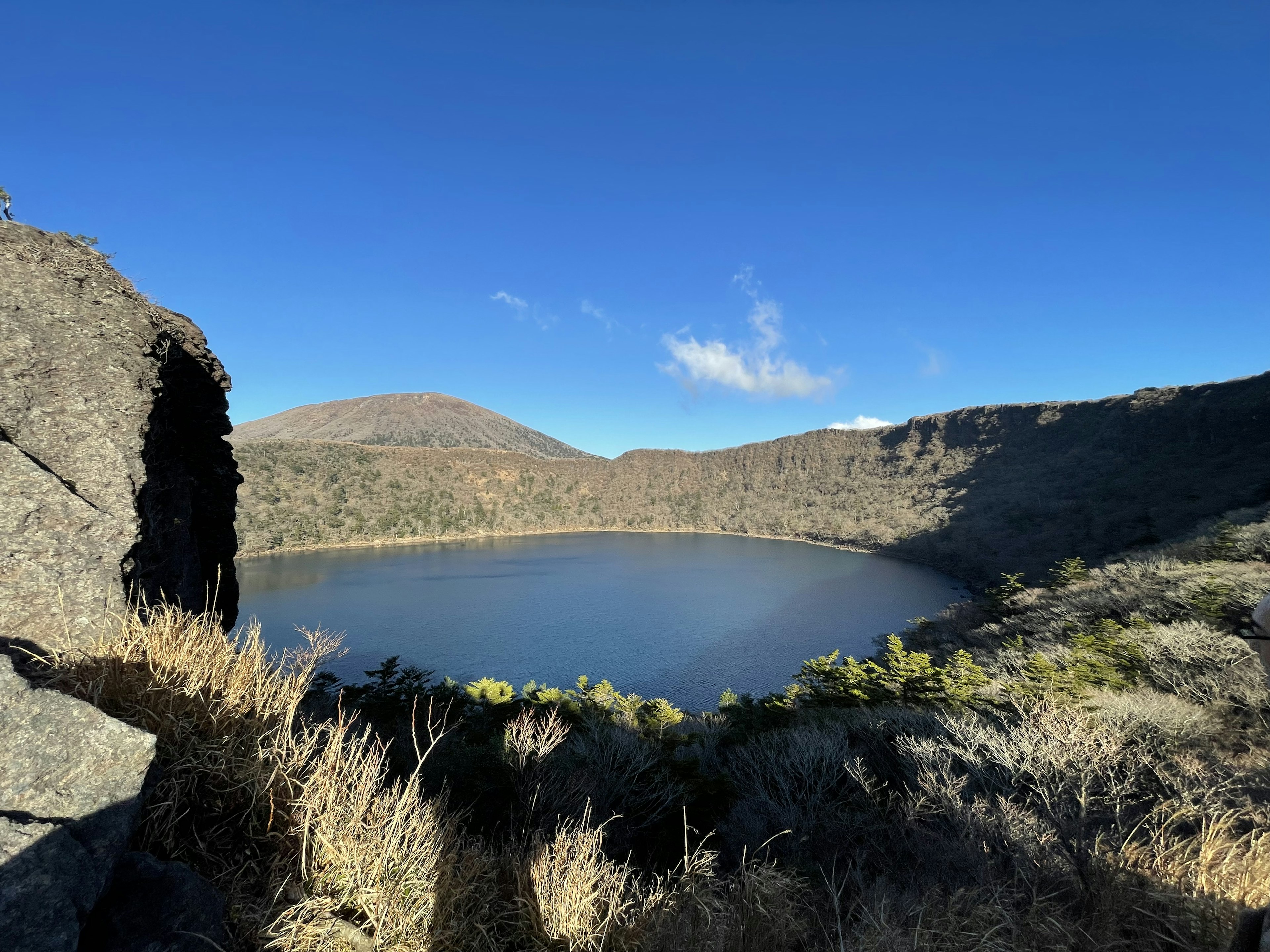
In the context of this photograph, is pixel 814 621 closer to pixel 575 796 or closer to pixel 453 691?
pixel 453 691

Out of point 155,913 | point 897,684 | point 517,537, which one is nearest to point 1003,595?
point 897,684

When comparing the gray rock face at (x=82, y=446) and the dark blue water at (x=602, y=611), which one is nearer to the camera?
the gray rock face at (x=82, y=446)

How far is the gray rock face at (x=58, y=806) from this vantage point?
149 centimetres

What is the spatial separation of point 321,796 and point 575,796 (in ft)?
16.8

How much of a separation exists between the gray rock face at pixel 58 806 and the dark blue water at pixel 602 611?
10.8 meters

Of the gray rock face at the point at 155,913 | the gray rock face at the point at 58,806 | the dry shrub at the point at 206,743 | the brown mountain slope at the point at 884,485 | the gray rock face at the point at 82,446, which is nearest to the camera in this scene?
the gray rock face at the point at 58,806

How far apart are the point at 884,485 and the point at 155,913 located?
10428 cm

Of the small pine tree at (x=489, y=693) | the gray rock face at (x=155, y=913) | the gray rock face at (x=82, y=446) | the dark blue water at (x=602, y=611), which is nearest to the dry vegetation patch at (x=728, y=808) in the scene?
the gray rock face at (x=155, y=913)

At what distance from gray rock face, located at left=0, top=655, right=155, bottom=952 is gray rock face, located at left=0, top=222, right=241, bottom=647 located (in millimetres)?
870

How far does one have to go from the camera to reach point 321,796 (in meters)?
2.44

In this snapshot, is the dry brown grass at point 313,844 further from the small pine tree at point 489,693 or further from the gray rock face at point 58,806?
the small pine tree at point 489,693

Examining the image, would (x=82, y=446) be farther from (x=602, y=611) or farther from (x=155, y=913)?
(x=602, y=611)

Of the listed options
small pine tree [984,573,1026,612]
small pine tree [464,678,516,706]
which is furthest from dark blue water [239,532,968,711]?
small pine tree [984,573,1026,612]

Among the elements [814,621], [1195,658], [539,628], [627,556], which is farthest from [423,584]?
[1195,658]
